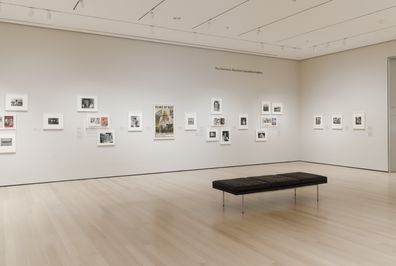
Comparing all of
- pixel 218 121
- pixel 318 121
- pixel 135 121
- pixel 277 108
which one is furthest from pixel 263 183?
pixel 318 121

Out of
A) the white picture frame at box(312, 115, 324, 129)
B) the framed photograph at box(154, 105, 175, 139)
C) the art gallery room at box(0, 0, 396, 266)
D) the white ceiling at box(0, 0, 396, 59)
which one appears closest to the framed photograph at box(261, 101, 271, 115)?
the art gallery room at box(0, 0, 396, 266)

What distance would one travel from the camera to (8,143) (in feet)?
31.1

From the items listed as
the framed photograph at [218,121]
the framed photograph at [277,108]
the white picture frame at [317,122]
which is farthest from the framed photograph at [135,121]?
the white picture frame at [317,122]

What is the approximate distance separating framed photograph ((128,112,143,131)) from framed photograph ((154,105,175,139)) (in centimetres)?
55

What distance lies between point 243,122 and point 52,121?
705 cm

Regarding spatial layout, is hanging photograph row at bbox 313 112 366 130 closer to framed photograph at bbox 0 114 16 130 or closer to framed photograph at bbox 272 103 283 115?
framed photograph at bbox 272 103 283 115

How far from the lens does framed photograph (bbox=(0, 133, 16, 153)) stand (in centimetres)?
939

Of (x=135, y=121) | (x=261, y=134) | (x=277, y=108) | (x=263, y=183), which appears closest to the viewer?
(x=263, y=183)

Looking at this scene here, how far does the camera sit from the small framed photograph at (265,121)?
14.2 metres

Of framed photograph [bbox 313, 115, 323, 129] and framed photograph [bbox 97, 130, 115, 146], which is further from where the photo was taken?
framed photograph [bbox 313, 115, 323, 129]

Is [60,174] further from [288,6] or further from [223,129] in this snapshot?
[288,6]

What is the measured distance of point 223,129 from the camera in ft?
43.3

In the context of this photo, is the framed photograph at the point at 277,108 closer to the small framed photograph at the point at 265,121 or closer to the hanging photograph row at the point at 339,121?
the small framed photograph at the point at 265,121

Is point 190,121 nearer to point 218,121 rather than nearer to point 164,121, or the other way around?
point 164,121
